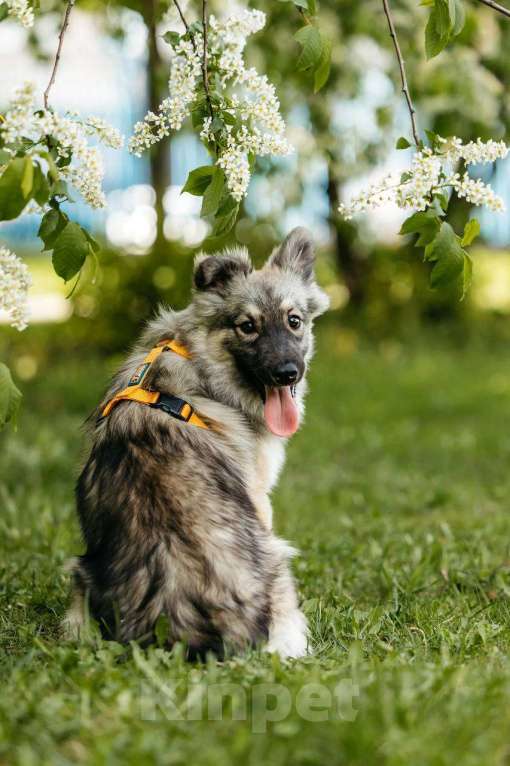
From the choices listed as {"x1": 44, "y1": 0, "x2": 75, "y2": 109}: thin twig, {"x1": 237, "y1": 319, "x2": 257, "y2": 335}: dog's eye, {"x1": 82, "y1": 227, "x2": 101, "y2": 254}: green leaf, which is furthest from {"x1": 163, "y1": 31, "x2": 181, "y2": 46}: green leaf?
{"x1": 237, "y1": 319, "x2": 257, "y2": 335}: dog's eye

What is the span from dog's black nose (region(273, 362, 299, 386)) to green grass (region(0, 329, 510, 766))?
1.01 meters

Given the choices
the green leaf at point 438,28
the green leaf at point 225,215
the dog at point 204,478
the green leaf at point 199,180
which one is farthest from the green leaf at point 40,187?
the green leaf at point 438,28

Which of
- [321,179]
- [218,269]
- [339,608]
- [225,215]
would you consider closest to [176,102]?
[225,215]

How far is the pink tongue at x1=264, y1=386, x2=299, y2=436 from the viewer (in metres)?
4.30

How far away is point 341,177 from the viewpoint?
457 inches

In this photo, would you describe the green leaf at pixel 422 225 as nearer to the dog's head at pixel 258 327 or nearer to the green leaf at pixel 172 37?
the dog's head at pixel 258 327

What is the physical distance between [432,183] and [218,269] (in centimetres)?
131

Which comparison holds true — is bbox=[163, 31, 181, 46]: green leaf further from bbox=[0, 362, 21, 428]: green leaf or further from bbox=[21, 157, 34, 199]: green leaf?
bbox=[0, 362, 21, 428]: green leaf

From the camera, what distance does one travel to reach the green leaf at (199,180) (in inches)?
139

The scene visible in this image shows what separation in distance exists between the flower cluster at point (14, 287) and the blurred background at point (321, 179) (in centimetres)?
335

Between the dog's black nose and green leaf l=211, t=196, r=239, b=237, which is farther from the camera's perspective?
the dog's black nose

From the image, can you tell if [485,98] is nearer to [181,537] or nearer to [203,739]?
[181,537]

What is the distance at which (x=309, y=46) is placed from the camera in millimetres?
3514

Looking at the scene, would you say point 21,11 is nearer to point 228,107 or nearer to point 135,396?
point 228,107
